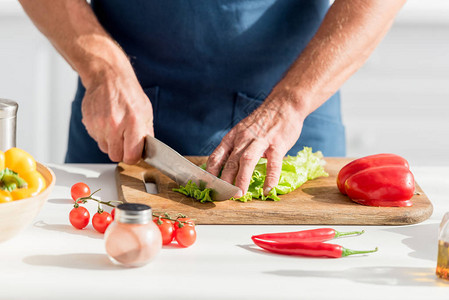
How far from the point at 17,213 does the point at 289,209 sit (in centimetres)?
57

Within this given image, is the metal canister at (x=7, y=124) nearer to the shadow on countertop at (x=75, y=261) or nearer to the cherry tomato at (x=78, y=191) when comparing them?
the cherry tomato at (x=78, y=191)

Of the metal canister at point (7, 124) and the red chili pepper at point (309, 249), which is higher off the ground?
the metal canister at point (7, 124)

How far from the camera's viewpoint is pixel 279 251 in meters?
1.26

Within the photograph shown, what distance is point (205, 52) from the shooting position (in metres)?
1.94

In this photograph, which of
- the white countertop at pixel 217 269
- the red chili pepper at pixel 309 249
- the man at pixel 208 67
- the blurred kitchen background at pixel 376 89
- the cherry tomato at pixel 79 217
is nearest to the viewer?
the white countertop at pixel 217 269

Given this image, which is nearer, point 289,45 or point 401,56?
point 289,45

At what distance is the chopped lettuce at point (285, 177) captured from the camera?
4.93ft

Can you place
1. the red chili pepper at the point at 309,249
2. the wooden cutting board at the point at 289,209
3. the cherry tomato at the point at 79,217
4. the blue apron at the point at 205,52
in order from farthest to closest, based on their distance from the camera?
the blue apron at the point at 205,52
the wooden cutting board at the point at 289,209
the cherry tomato at the point at 79,217
the red chili pepper at the point at 309,249

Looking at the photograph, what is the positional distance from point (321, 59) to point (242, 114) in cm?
31

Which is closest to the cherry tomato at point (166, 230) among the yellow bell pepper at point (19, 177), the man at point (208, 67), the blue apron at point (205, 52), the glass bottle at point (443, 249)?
the yellow bell pepper at point (19, 177)

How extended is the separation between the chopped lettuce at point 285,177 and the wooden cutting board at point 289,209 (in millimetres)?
15

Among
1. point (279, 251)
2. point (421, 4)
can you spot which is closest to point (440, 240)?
point (279, 251)

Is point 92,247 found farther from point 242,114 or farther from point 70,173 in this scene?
point 242,114

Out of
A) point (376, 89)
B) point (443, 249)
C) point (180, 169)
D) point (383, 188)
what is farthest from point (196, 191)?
point (376, 89)
